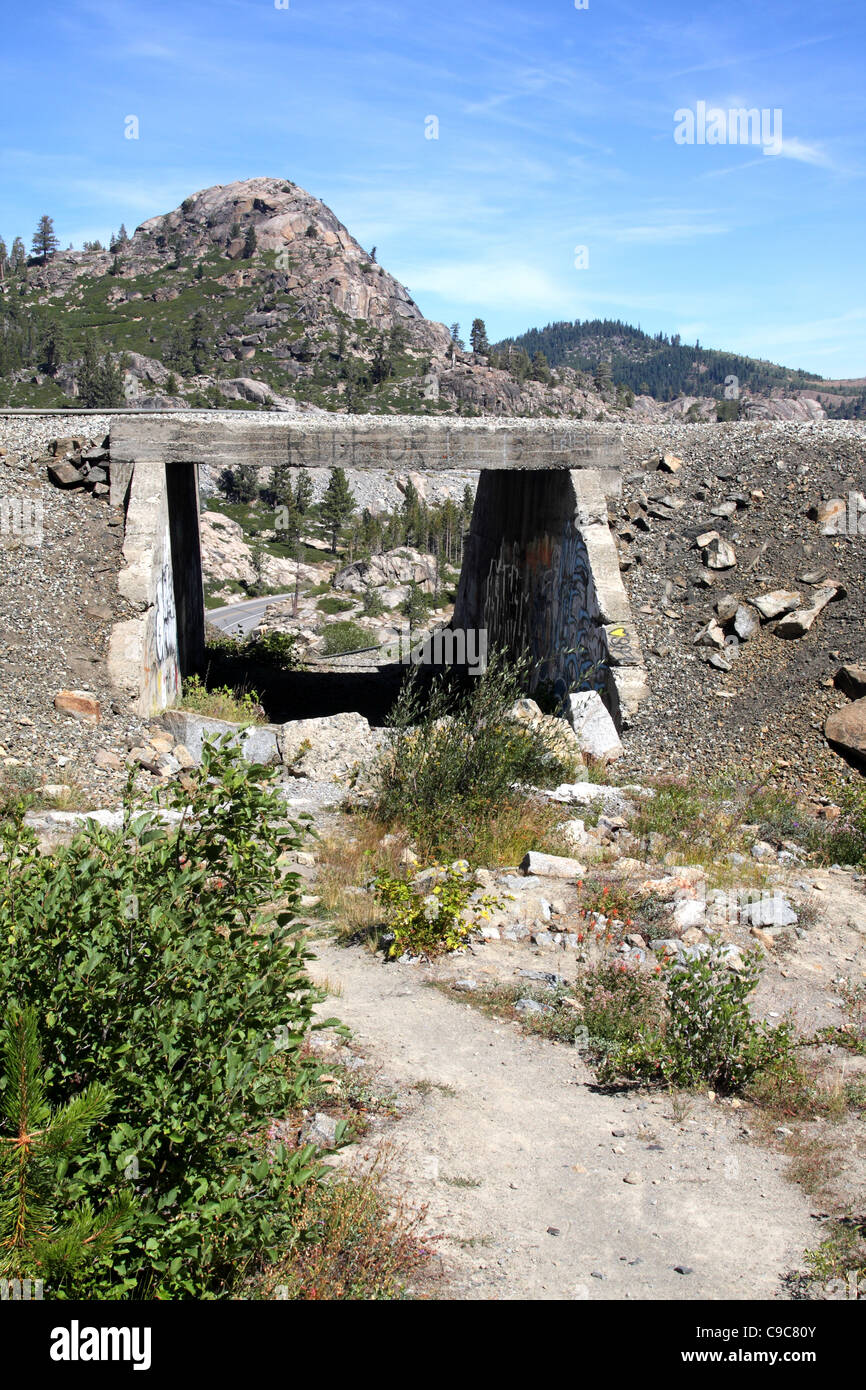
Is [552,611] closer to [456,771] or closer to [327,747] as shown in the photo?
[327,747]

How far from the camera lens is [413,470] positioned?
1312 centimetres

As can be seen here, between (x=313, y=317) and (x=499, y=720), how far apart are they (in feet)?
313

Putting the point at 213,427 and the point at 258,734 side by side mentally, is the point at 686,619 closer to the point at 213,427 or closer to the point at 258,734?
the point at 258,734

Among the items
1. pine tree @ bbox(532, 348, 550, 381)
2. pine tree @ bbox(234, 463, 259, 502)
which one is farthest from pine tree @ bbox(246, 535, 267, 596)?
pine tree @ bbox(532, 348, 550, 381)

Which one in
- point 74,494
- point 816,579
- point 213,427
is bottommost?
point 816,579

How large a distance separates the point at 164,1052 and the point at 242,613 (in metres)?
38.2

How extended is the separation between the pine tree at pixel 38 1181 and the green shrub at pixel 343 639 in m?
22.7

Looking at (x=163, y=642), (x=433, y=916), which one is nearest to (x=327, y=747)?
(x=163, y=642)

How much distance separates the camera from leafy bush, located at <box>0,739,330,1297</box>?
252 cm

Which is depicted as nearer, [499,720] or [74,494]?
[499,720]

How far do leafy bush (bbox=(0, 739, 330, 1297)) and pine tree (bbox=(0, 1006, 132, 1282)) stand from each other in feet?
0.21

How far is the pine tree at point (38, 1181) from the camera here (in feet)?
7.28
